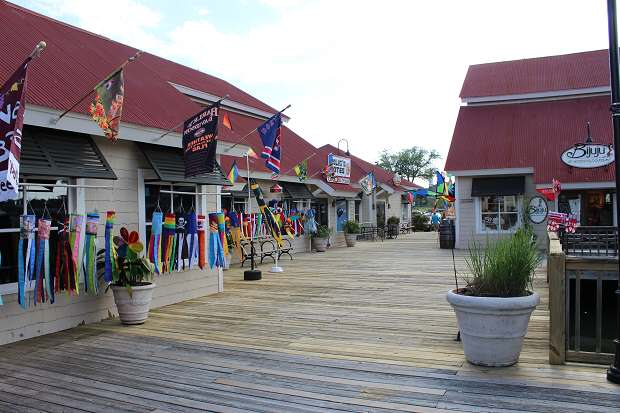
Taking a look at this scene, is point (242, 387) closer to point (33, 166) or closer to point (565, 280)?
point (565, 280)

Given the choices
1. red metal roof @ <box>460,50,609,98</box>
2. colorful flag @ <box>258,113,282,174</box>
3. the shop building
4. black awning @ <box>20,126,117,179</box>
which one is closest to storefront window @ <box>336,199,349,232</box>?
the shop building

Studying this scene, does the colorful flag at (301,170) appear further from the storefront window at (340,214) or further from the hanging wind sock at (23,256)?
the hanging wind sock at (23,256)

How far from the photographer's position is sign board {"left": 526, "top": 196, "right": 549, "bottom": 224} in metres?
17.5

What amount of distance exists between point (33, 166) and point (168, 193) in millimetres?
2734

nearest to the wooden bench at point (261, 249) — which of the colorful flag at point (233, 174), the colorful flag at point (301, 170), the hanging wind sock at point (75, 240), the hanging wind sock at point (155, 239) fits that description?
the colorful flag at point (233, 174)

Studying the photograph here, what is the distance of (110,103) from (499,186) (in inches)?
589

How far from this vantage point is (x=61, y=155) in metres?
6.53

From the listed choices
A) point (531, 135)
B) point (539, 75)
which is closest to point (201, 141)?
point (531, 135)

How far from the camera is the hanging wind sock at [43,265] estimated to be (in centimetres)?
606

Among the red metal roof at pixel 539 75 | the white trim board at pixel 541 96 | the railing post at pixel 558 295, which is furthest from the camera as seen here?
the red metal roof at pixel 539 75

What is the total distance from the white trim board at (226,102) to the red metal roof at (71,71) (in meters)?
3.94

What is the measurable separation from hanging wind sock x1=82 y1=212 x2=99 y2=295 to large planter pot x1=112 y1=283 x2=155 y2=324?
0.31m

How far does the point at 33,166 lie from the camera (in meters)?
6.02

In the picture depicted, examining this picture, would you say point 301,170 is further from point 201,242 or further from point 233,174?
point 201,242
